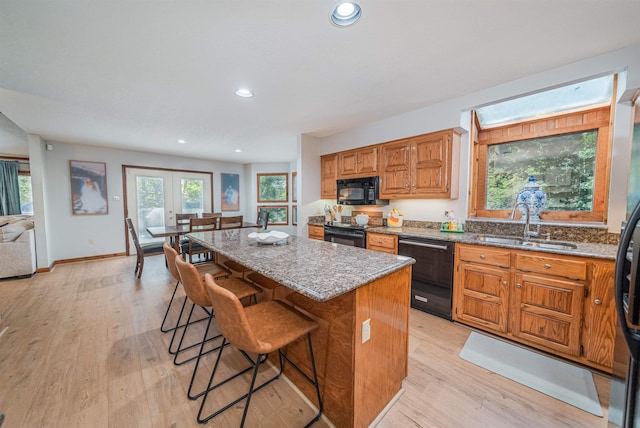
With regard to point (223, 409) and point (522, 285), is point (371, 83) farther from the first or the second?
point (223, 409)

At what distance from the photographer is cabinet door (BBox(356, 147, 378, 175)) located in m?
3.48

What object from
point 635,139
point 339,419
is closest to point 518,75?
point 635,139

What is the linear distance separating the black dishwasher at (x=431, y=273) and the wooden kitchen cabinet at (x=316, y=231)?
A: 141cm

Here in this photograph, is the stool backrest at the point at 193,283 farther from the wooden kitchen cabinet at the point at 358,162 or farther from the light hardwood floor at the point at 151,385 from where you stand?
the wooden kitchen cabinet at the point at 358,162

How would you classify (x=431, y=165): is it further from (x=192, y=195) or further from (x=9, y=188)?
(x=9, y=188)

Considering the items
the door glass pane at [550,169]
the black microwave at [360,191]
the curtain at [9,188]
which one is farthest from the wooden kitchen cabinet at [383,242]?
the curtain at [9,188]

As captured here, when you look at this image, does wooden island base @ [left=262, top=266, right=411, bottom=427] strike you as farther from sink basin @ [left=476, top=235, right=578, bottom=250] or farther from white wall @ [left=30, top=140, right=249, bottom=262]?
white wall @ [left=30, top=140, right=249, bottom=262]

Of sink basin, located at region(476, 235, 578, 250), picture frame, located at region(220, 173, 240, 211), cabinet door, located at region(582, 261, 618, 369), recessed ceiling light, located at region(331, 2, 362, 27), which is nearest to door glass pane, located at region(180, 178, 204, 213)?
picture frame, located at region(220, 173, 240, 211)

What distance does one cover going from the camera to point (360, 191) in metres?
3.58

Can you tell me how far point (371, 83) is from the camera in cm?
234

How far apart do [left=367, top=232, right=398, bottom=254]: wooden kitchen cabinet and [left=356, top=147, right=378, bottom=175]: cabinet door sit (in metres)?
1.00

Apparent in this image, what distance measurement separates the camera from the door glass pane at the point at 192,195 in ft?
19.7

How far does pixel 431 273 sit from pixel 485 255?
21.8 inches

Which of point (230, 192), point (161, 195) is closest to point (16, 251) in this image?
point (161, 195)
